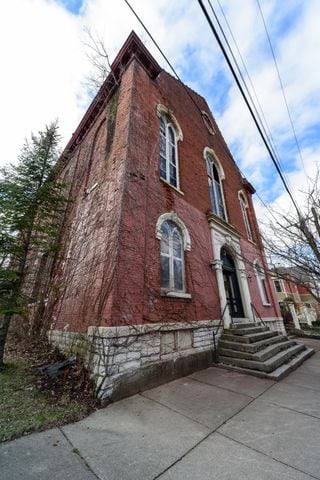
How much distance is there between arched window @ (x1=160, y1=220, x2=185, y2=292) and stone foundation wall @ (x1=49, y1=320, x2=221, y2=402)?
112cm

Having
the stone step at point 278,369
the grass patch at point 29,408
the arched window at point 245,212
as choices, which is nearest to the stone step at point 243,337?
the stone step at point 278,369

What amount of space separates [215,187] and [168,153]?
3.85 metres

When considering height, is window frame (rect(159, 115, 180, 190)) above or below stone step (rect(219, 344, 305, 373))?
above

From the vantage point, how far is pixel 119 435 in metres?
2.76

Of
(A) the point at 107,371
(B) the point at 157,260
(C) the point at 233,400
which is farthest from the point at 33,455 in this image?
(B) the point at 157,260

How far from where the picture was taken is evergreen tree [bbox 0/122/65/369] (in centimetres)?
540

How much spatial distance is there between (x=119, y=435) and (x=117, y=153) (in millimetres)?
6279

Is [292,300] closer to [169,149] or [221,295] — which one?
[221,295]

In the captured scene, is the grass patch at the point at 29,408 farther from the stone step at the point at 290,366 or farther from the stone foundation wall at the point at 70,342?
the stone step at the point at 290,366

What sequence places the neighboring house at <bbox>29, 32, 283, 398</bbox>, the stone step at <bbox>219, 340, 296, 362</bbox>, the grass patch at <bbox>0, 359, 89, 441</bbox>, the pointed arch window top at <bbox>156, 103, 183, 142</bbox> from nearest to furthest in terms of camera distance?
the grass patch at <bbox>0, 359, 89, 441</bbox>, the neighboring house at <bbox>29, 32, 283, 398</bbox>, the stone step at <bbox>219, 340, 296, 362</bbox>, the pointed arch window top at <bbox>156, 103, 183, 142</bbox>

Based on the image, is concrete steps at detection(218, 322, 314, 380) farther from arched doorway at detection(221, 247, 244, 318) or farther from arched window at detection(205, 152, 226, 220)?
arched window at detection(205, 152, 226, 220)

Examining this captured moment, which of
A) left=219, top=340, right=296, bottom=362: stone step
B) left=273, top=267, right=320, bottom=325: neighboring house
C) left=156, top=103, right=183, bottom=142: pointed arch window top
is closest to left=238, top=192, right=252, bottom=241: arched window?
left=273, top=267, right=320, bottom=325: neighboring house

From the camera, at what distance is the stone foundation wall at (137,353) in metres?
3.88

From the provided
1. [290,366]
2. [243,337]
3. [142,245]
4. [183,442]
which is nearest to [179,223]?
[142,245]
